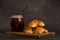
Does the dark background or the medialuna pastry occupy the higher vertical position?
the dark background

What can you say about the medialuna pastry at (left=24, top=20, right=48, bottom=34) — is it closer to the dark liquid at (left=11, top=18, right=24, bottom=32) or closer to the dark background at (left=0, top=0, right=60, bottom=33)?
the dark liquid at (left=11, top=18, right=24, bottom=32)

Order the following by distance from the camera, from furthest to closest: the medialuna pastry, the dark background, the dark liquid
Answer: the dark background
the dark liquid
the medialuna pastry

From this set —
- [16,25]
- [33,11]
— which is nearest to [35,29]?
[16,25]

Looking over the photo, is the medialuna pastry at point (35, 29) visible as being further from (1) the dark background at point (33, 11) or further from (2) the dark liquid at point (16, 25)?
(1) the dark background at point (33, 11)

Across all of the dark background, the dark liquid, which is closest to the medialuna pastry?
the dark liquid

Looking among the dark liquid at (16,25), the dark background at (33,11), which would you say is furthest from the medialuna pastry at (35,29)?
the dark background at (33,11)

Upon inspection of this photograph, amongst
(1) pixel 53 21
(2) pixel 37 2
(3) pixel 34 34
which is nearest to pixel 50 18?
(1) pixel 53 21

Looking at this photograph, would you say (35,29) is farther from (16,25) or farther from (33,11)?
(33,11)

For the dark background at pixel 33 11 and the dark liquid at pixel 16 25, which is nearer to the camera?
the dark liquid at pixel 16 25
